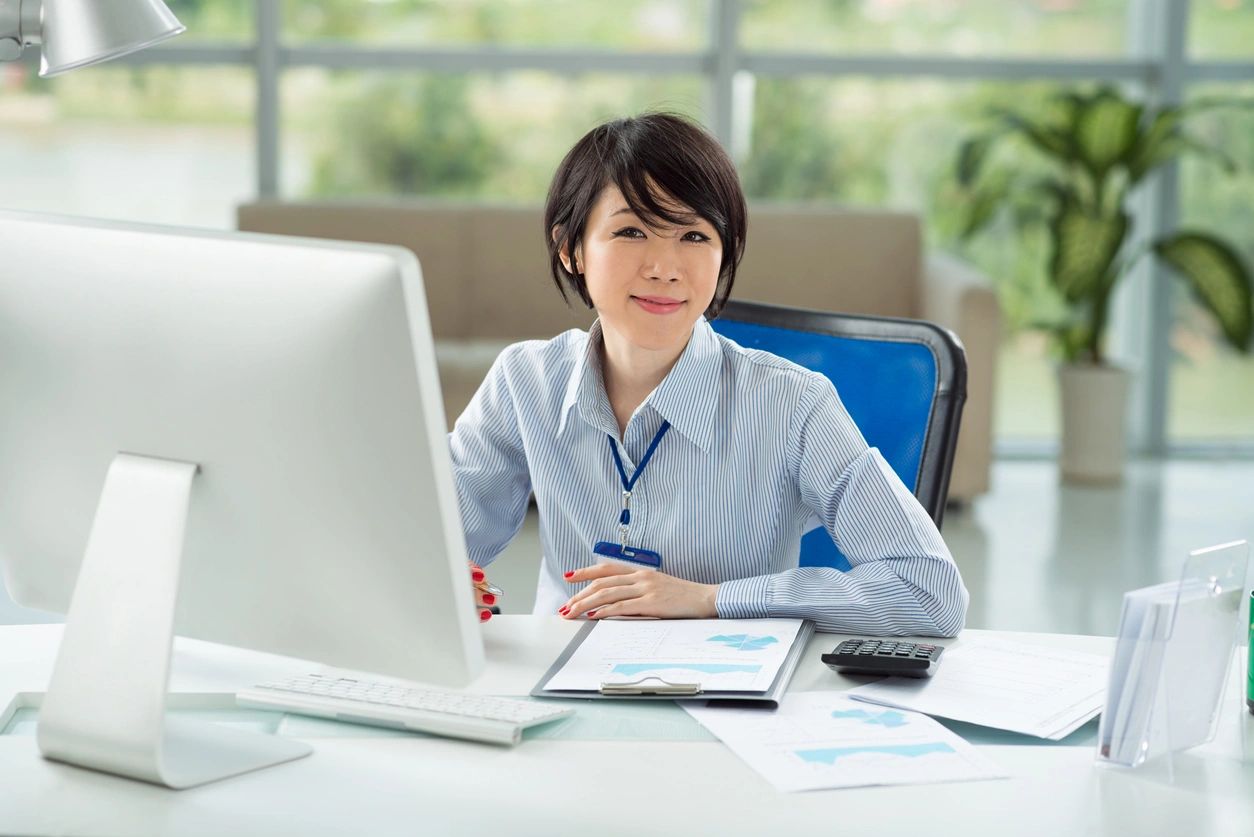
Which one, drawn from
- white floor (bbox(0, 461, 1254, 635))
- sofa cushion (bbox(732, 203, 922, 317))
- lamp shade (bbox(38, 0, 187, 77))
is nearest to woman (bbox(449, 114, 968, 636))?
lamp shade (bbox(38, 0, 187, 77))

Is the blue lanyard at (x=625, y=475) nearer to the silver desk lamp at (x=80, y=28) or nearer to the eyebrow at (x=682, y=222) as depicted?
the eyebrow at (x=682, y=222)

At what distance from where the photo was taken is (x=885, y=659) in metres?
1.39

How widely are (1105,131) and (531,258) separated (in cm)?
201

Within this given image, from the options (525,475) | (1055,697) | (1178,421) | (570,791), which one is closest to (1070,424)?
(1178,421)

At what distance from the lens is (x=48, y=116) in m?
5.25

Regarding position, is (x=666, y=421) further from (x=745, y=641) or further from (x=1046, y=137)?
(x=1046, y=137)

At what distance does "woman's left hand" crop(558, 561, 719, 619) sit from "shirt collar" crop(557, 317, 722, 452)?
22cm

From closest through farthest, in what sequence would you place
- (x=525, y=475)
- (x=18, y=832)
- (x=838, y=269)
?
(x=18, y=832), (x=525, y=475), (x=838, y=269)

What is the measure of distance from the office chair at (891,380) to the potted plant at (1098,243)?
131 inches

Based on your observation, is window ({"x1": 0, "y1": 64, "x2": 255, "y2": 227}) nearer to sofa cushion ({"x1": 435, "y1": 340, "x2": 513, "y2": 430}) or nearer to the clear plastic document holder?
sofa cushion ({"x1": 435, "y1": 340, "x2": 513, "y2": 430})

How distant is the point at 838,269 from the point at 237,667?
378cm

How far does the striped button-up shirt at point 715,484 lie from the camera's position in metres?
1.57

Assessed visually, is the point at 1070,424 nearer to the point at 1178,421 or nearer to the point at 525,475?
the point at 1178,421

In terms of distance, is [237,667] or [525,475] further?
[525,475]
